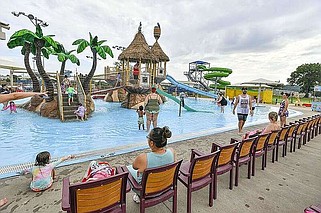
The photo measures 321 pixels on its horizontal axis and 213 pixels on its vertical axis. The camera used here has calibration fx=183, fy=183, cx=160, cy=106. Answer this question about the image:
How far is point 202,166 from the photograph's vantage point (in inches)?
83.3

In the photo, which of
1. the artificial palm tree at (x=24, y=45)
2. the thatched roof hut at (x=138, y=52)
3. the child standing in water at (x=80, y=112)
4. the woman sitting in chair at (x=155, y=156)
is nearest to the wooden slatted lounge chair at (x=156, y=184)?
the woman sitting in chair at (x=155, y=156)

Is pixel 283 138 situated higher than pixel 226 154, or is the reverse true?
pixel 226 154

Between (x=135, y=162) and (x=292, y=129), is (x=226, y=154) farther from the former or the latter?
(x=292, y=129)

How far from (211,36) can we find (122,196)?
17029 mm

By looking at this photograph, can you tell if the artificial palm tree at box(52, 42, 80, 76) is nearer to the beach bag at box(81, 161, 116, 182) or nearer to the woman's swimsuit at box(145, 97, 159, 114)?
the woman's swimsuit at box(145, 97, 159, 114)

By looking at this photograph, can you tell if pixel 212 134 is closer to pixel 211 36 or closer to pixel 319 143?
pixel 319 143

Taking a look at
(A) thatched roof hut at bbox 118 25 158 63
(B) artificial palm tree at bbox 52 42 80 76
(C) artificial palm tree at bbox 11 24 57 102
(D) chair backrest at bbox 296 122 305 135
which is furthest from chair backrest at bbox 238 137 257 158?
(B) artificial palm tree at bbox 52 42 80 76

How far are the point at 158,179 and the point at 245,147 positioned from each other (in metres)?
1.67

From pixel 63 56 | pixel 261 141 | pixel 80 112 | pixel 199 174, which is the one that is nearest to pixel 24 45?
pixel 63 56

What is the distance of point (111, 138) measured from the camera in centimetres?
612

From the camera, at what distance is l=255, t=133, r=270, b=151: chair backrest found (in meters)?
3.08

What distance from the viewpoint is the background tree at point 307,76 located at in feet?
156

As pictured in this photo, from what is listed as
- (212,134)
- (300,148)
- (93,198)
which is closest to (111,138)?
(212,134)

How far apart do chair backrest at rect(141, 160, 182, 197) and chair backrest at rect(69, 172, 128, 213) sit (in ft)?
0.70
